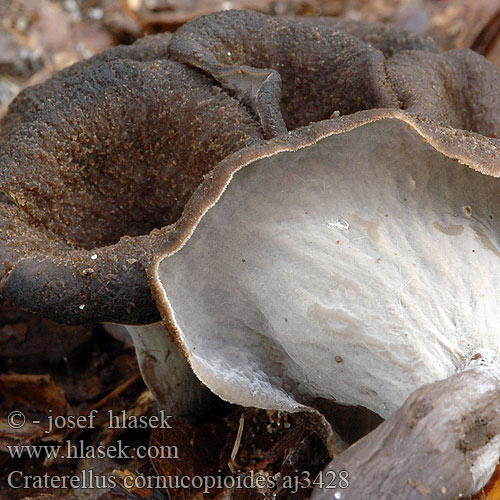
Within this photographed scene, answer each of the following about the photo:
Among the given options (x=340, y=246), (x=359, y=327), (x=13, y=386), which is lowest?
(x=13, y=386)

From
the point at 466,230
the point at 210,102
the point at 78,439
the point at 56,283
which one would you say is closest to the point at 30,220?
the point at 56,283

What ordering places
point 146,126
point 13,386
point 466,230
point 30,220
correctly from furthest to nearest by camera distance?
point 13,386, point 146,126, point 30,220, point 466,230

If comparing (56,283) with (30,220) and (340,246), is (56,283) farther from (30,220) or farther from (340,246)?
(340,246)

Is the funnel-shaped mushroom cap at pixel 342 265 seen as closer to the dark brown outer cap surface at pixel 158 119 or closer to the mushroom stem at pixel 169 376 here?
the dark brown outer cap surface at pixel 158 119
